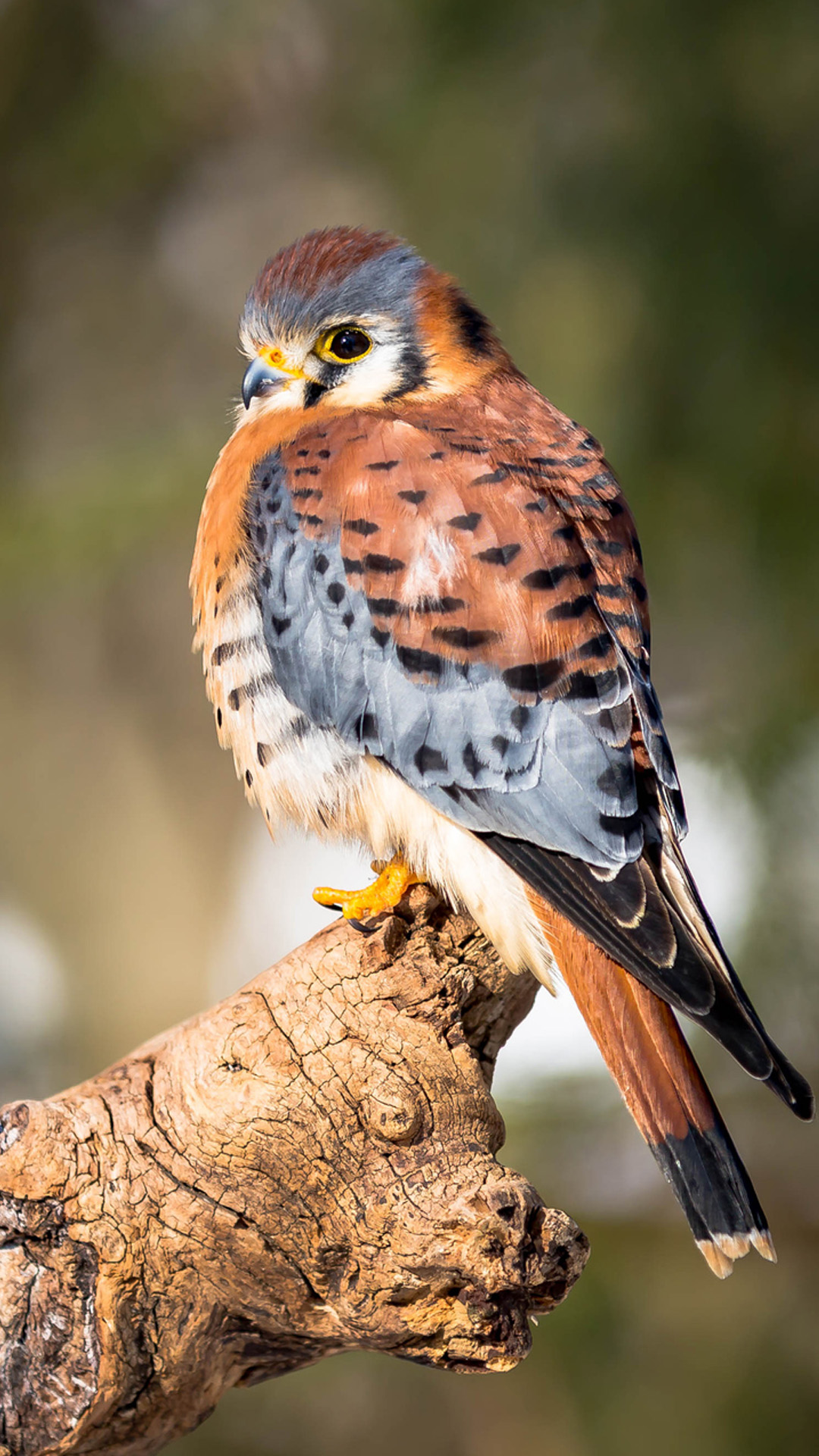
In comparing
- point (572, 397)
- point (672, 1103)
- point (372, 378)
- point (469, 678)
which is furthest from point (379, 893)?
point (572, 397)

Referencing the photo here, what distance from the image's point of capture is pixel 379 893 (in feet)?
5.40

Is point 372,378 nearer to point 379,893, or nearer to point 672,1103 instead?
point 379,893

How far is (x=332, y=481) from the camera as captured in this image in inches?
65.1

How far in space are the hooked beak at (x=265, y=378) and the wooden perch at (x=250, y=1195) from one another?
0.88m

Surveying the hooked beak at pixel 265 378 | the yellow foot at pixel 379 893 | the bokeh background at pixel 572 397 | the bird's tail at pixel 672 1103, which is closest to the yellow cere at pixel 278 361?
the hooked beak at pixel 265 378

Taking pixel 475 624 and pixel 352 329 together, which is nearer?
pixel 475 624

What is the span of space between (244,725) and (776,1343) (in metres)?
1.87

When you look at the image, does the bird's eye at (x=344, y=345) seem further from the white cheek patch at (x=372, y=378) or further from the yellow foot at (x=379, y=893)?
the yellow foot at (x=379, y=893)

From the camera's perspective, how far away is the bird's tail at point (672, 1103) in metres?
1.34

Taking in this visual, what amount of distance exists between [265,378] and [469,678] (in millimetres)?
682

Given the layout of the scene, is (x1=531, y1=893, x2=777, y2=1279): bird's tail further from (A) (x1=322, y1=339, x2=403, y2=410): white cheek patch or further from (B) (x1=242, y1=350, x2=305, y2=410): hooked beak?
(B) (x1=242, y1=350, x2=305, y2=410): hooked beak

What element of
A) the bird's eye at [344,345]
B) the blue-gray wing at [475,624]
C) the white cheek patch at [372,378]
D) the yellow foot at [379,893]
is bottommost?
the yellow foot at [379,893]

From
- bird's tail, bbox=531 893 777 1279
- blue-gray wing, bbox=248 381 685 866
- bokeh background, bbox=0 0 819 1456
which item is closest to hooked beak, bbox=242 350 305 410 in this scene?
blue-gray wing, bbox=248 381 685 866

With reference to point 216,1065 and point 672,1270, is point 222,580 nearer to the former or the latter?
point 216,1065
